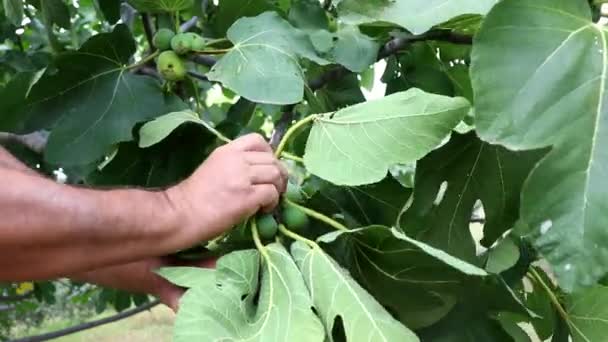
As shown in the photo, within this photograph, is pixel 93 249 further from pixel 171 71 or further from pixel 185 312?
pixel 171 71

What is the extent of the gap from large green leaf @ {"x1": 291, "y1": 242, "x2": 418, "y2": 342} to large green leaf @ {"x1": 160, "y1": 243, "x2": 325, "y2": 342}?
0.05 feet

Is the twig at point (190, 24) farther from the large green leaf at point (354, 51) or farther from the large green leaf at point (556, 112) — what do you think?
the large green leaf at point (556, 112)

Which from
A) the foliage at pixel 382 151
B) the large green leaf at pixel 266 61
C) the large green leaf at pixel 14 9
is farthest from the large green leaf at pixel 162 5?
the large green leaf at pixel 14 9

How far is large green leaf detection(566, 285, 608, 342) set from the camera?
970 millimetres

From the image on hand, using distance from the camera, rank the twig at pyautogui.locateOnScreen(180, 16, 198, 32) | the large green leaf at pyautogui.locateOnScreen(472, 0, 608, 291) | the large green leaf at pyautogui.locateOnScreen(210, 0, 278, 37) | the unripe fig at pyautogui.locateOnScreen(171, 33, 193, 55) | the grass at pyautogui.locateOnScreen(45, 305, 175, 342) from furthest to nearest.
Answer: the grass at pyautogui.locateOnScreen(45, 305, 175, 342) → the twig at pyautogui.locateOnScreen(180, 16, 198, 32) → the large green leaf at pyautogui.locateOnScreen(210, 0, 278, 37) → the unripe fig at pyautogui.locateOnScreen(171, 33, 193, 55) → the large green leaf at pyautogui.locateOnScreen(472, 0, 608, 291)

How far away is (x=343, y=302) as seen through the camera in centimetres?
84

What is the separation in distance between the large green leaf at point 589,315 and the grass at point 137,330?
10.6 feet

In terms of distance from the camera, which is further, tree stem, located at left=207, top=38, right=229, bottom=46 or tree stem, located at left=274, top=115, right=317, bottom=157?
tree stem, located at left=207, top=38, right=229, bottom=46

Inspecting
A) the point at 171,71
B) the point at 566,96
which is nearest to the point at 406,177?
the point at 171,71

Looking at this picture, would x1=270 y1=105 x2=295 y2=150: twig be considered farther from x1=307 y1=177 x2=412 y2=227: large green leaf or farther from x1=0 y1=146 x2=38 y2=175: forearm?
x1=0 y1=146 x2=38 y2=175: forearm

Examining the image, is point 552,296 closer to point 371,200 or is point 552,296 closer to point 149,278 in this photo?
point 371,200

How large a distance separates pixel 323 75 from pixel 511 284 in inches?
21.4

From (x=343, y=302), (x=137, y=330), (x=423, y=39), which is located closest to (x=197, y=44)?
(x=423, y=39)

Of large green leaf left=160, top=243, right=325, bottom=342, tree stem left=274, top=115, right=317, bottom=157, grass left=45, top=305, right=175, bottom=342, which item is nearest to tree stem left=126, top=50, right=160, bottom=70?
tree stem left=274, top=115, right=317, bottom=157
